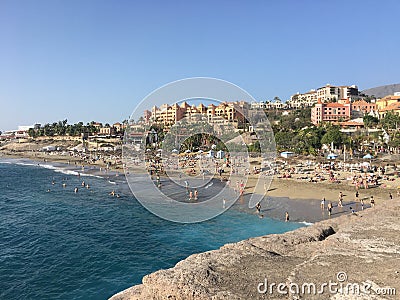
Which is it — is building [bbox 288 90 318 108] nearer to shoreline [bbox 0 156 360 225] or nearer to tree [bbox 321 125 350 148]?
tree [bbox 321 125 350 148]

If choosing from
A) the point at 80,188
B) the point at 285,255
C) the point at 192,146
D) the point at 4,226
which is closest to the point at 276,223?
the point at 285,255

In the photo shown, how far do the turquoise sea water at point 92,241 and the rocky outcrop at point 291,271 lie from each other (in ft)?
19.6

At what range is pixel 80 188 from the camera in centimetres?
3192

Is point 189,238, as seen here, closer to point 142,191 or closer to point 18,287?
point 18,287

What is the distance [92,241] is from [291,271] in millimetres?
13088

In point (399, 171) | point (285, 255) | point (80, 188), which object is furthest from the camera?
point (80, 188)

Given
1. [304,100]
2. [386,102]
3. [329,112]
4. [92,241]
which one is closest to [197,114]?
[92,241]

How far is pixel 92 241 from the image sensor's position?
16172 mm

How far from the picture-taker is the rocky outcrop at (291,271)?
472cm

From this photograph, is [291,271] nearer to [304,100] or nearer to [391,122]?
[391,122]

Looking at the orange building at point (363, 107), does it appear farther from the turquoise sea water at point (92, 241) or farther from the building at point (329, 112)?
the turquoise sea water at point (92, 241)

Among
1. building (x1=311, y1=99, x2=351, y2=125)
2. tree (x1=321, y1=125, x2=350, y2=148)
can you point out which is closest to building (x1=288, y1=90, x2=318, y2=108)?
building (x1=311, y1=99, x2=351, y2=125)

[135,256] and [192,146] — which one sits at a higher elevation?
[192,146]

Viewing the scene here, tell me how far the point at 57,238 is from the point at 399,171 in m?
28.7
